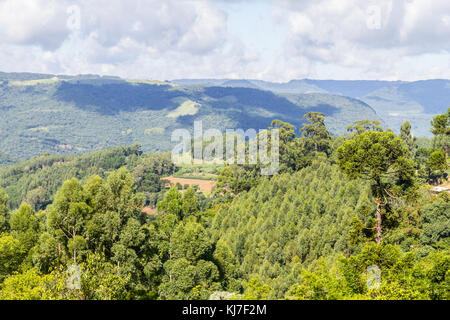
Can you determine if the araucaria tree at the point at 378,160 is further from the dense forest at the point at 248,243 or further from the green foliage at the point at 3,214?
the green foliage at the point at 3,214

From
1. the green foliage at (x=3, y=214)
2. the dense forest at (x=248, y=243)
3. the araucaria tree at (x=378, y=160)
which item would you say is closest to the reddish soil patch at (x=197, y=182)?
the dense forest at (x=248, y=243)

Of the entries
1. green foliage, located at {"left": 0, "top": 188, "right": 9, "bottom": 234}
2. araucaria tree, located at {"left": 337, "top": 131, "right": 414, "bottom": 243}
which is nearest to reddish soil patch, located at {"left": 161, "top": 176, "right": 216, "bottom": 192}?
green foliage, located at {"left": 0, "top": 188, "right": 9, "bottom": 234}

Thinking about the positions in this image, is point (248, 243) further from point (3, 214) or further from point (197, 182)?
point (197, 182)

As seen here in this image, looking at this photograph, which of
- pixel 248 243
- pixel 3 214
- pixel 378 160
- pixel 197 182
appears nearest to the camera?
pixel 378 160

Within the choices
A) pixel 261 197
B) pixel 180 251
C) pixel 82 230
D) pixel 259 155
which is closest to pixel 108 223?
pixel 82 230

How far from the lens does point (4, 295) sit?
52.4 feet

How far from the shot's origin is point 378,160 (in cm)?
2497

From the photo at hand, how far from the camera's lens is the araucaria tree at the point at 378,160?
990 inches

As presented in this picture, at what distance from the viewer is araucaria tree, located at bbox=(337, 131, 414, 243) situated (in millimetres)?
25141

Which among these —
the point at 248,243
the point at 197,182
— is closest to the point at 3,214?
the point at 248,243

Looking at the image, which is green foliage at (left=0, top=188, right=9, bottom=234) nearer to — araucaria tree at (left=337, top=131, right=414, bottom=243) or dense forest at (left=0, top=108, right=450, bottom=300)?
dense forest at (left=0, top=108, right=450, bottom=300)

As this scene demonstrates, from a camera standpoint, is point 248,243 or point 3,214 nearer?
point 3,214
